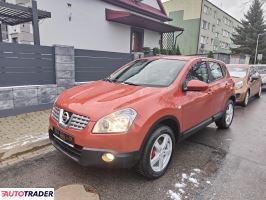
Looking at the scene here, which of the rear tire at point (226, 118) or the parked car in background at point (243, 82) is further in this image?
the parked car in background at point (243, 82)

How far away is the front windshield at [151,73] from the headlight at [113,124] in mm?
997

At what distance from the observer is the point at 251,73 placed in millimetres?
8812

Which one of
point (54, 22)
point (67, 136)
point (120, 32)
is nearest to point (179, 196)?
point (67, 136)

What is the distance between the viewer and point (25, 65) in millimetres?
5727

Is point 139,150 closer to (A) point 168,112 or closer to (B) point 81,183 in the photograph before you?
(A) point 168,112

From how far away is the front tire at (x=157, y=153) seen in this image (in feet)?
9.17

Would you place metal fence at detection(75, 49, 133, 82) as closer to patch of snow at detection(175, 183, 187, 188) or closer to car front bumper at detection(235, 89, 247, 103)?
car front bumper at detection(235, 89, 247, 103)

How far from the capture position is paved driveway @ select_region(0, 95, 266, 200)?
2768mm

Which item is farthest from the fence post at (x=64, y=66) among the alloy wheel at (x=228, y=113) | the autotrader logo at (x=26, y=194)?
the alloy wheel at (x=228, y=113)

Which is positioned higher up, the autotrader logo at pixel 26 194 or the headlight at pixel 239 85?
the headlight at pixel 239 85

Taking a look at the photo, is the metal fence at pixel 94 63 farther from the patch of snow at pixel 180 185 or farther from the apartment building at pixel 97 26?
the patch of snow at pixel 180 185

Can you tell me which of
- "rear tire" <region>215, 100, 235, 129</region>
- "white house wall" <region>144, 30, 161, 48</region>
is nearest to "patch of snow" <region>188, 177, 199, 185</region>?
"rear tire" <region>215, 100, 235, 129</region>

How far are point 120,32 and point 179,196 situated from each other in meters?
11.5

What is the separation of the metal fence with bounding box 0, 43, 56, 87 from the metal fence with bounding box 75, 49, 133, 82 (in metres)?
0.94
